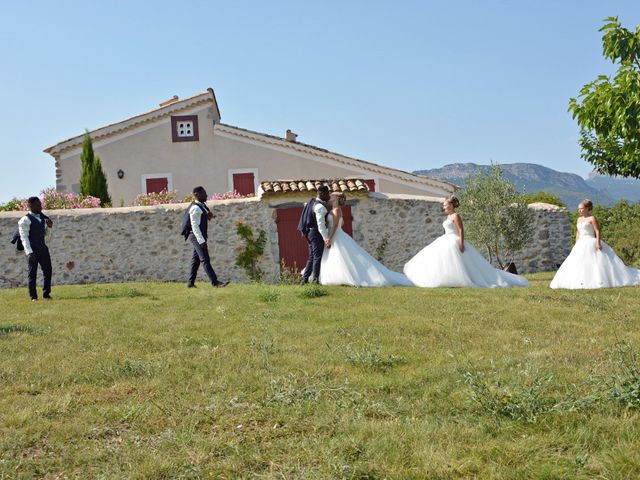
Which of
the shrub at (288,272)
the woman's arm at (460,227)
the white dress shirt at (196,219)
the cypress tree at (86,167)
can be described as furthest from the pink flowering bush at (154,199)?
the woman's arm at (460,227)

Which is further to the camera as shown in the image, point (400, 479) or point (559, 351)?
point (559, 351)

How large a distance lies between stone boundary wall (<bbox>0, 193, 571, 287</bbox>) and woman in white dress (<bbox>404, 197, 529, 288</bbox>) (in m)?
4.94

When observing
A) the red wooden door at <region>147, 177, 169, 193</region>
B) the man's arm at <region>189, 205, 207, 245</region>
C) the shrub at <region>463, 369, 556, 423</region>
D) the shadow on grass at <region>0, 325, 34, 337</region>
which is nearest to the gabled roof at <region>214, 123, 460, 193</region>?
the red wooden door at <region>147, 177, 169, 193</region>

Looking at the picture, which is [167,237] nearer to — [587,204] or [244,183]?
[244,183]

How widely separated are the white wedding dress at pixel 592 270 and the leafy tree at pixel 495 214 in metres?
5.54

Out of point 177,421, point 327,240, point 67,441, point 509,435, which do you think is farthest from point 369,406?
point 327,240

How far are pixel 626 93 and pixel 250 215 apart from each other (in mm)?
9857

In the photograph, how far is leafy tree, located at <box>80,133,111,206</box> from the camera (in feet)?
82.3

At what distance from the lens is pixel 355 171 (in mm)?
27906

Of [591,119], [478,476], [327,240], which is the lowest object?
[478,476]

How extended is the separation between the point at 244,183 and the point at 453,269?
52.4ft

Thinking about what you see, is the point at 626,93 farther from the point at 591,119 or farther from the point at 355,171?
the point at 355,171

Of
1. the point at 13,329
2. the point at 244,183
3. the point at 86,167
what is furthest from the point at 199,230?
the point at 244,183

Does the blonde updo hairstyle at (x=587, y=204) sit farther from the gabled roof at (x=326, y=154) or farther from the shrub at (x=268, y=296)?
the gabled roof at (x=326, y=154)
